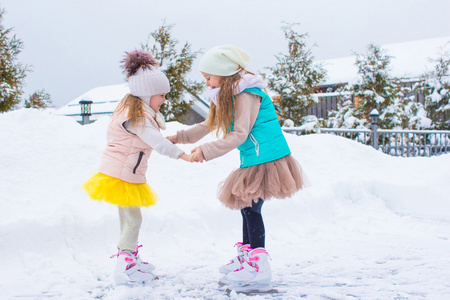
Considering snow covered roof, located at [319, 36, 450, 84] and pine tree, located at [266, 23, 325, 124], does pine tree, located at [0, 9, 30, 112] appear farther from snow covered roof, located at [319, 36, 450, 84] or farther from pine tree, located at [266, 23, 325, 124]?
snow covered roof, located at [319, 36, 450, 84]

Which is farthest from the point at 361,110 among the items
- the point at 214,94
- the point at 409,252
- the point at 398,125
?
the point at 214,94

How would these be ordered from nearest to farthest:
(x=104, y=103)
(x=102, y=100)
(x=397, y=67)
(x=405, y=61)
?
(x=104, y=103), (x=102, y=100), (x=397, y=67), (x=405, y=61)

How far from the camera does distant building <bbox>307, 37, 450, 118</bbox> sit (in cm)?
2208

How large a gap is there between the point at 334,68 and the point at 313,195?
2168 cm

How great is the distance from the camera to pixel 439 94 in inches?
635

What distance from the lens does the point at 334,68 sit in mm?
25281

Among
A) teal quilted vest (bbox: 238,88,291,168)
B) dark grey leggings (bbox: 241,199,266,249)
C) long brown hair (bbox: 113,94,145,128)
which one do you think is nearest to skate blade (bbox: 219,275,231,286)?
dark grey leggings (bbox: 241,199,266,249)

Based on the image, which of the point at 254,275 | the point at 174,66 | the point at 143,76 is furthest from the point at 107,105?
the point at 254,275

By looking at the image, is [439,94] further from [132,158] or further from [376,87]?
[132,158]

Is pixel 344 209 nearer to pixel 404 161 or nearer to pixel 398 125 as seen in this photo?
pixel 404 161

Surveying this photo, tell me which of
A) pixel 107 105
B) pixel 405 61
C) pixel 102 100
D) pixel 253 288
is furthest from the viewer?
pixel 405 61

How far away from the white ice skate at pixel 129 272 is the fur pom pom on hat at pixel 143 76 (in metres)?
1.03

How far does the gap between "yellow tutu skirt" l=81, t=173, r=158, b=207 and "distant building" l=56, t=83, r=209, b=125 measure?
11.5 m

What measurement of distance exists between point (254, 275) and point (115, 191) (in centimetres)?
102
